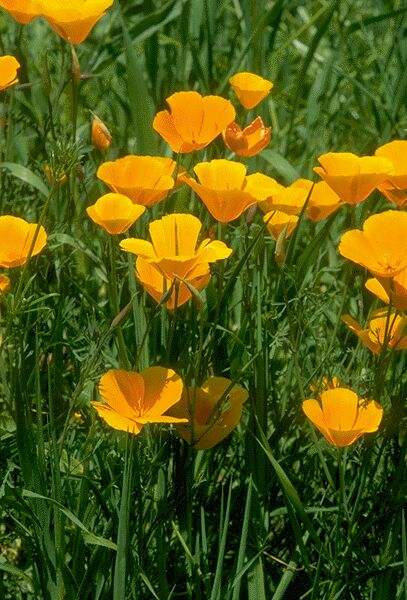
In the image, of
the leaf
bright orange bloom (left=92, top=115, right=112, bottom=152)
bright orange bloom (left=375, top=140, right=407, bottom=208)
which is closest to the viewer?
bright orange bloom (left=375, top=140, right=407, bottom=208)

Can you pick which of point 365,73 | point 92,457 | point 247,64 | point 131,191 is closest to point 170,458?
point 92,457

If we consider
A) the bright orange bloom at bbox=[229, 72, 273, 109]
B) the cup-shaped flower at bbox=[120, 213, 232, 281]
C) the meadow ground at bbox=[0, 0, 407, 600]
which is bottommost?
the meadow ground at bbox=[0, 0, 407, 600]

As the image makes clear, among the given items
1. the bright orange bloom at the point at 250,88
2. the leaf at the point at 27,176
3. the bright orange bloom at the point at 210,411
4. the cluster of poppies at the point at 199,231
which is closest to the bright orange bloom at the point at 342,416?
the cluster of poppies at the point at 199,231

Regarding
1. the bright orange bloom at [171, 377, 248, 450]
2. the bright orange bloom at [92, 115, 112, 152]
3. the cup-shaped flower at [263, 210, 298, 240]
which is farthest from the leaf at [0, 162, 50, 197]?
the bright orange bloom at [171, 377, 248, 450]

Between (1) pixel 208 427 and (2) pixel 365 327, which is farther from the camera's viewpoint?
(2) pixel 365 327

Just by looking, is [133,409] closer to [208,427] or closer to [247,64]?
[208,427]

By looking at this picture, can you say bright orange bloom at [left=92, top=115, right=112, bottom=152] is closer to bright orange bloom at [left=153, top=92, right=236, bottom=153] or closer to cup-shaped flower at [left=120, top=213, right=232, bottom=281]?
bright orange bloom at [left=153, top=92, right=236, bottom=153]
